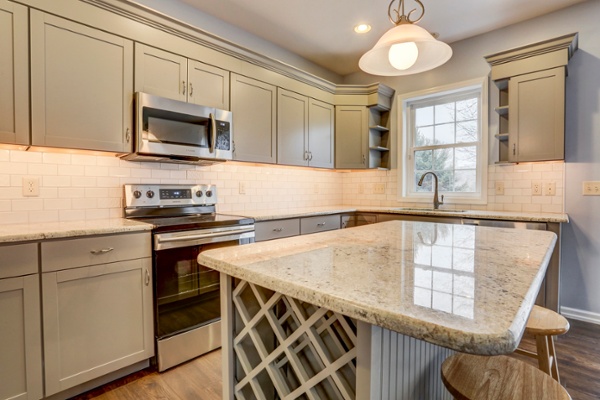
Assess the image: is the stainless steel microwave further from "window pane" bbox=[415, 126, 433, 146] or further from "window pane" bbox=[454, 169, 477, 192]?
"window pane" bbox=[454, 169, 477, 192]

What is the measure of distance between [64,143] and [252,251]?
1.55 metres

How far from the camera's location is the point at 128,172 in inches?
93.4

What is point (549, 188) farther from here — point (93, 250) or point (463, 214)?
point (93, 250)

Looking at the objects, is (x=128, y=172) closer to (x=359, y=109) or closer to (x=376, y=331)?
(x=376, y=331)

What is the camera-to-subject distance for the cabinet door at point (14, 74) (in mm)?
1674

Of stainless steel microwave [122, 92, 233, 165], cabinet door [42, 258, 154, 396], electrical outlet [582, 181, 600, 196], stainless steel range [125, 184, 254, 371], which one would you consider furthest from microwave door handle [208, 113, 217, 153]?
electrical outlet [582, 181, 600, 196]

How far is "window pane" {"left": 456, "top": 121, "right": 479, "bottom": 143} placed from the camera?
3.33 m

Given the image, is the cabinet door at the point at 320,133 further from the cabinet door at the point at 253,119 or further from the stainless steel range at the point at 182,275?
the stainless steel range at the point at 182,275

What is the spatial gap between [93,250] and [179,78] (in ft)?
4.45

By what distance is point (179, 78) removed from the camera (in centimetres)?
236

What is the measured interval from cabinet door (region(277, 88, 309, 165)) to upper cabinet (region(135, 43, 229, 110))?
641 mm

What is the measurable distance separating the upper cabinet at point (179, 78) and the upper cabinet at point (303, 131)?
683 millimetres

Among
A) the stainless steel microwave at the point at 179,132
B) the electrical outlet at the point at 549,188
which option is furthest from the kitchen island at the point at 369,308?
the electrical outlet at the point at 549,188

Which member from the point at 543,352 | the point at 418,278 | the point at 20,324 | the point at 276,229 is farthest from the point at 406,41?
the point at 20,324
